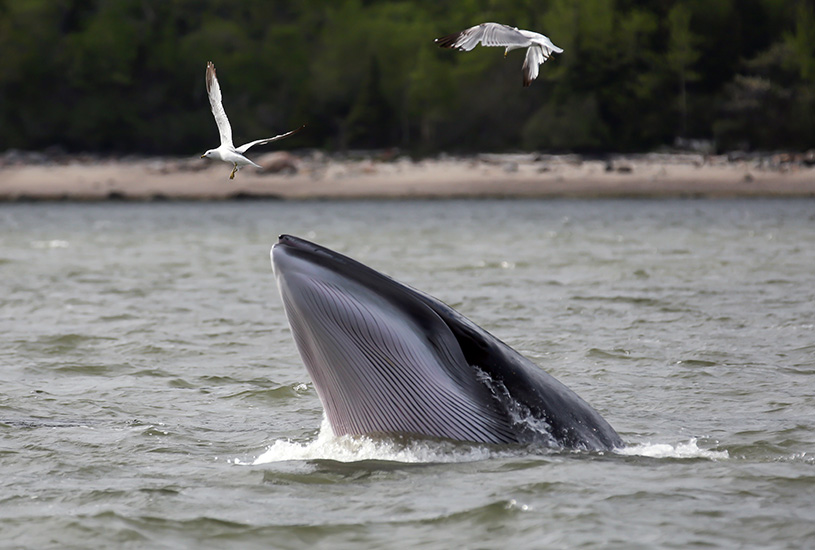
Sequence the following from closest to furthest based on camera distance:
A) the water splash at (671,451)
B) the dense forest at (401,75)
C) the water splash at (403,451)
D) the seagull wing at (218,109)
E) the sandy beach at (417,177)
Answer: the water splash at (403,451), the water splash at (671,451), the seagull wing at (218,109), the sandy beach at (417,177), the dense forest at (401,75)

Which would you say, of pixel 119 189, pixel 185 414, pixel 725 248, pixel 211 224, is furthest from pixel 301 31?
pixel 185 414

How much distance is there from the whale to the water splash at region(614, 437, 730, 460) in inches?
32.7

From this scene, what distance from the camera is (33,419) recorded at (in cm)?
841

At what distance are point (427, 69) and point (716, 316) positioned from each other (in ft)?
181

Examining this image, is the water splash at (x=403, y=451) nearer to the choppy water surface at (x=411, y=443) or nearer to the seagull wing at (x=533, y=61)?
the choppy water surface at (x=411, y=443)

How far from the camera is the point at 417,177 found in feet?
194

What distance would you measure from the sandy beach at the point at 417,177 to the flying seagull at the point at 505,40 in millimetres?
38299

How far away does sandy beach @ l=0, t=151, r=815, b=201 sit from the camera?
53.4 meters

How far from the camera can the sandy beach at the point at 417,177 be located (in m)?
53.4

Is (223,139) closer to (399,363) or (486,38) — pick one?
(486,38)

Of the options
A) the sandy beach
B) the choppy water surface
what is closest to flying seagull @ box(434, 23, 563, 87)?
the choppy water surface

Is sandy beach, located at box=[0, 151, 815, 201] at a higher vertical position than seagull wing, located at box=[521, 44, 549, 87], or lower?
lower

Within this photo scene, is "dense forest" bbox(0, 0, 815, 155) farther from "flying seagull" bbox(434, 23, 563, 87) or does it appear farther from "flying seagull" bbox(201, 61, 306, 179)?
"flying seagull" bbox(201, 61, 306, 179)

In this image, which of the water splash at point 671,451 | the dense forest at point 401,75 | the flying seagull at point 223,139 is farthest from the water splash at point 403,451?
the dense forest at point 401,75
